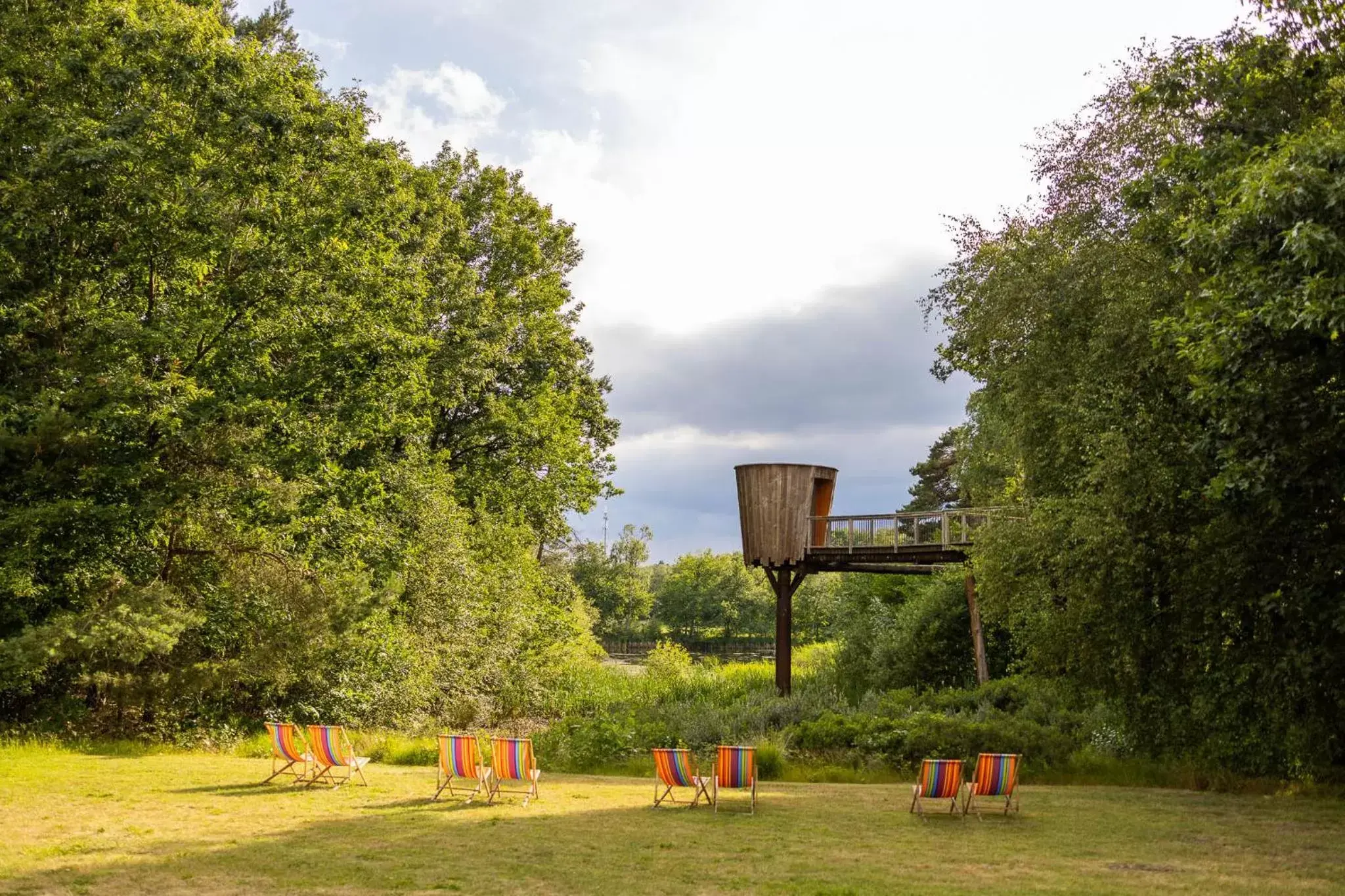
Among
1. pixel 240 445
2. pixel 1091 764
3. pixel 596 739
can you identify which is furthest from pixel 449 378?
pixel 1091 764

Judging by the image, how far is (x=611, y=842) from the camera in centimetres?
855

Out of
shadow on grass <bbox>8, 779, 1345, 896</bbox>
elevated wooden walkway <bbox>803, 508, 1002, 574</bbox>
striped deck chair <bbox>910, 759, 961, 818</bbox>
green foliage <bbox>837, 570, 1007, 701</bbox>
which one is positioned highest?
elevated wooden walkway <bbox>803, 508, 1002, 574</bbox>

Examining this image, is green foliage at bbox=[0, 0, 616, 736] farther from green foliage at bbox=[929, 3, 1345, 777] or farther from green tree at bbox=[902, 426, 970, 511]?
green tree at bbox=[902, 426, 970, 511]

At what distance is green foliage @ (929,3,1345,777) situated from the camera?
348 inches

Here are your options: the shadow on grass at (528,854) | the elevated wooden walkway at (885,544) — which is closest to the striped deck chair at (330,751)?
the shadow on grass at (528,854)

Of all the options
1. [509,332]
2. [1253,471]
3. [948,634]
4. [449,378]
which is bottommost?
[948,634]

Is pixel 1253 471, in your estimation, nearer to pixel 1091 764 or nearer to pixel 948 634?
pixel 1091 764

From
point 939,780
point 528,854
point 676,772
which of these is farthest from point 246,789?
point 939,780

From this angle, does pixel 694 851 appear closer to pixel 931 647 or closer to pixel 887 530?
pixel 887 530

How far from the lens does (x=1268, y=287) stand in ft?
27.7

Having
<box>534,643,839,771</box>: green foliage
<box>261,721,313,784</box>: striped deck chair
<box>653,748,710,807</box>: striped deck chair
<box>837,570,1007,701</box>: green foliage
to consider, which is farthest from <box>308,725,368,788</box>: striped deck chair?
<box>837,570,1007,701</box>: green foliage

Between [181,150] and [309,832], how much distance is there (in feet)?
36.7

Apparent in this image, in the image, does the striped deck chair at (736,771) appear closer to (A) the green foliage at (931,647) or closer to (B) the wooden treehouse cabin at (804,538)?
(B) the wooden treehouse cabin at (804,538)

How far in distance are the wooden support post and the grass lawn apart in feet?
31.6
